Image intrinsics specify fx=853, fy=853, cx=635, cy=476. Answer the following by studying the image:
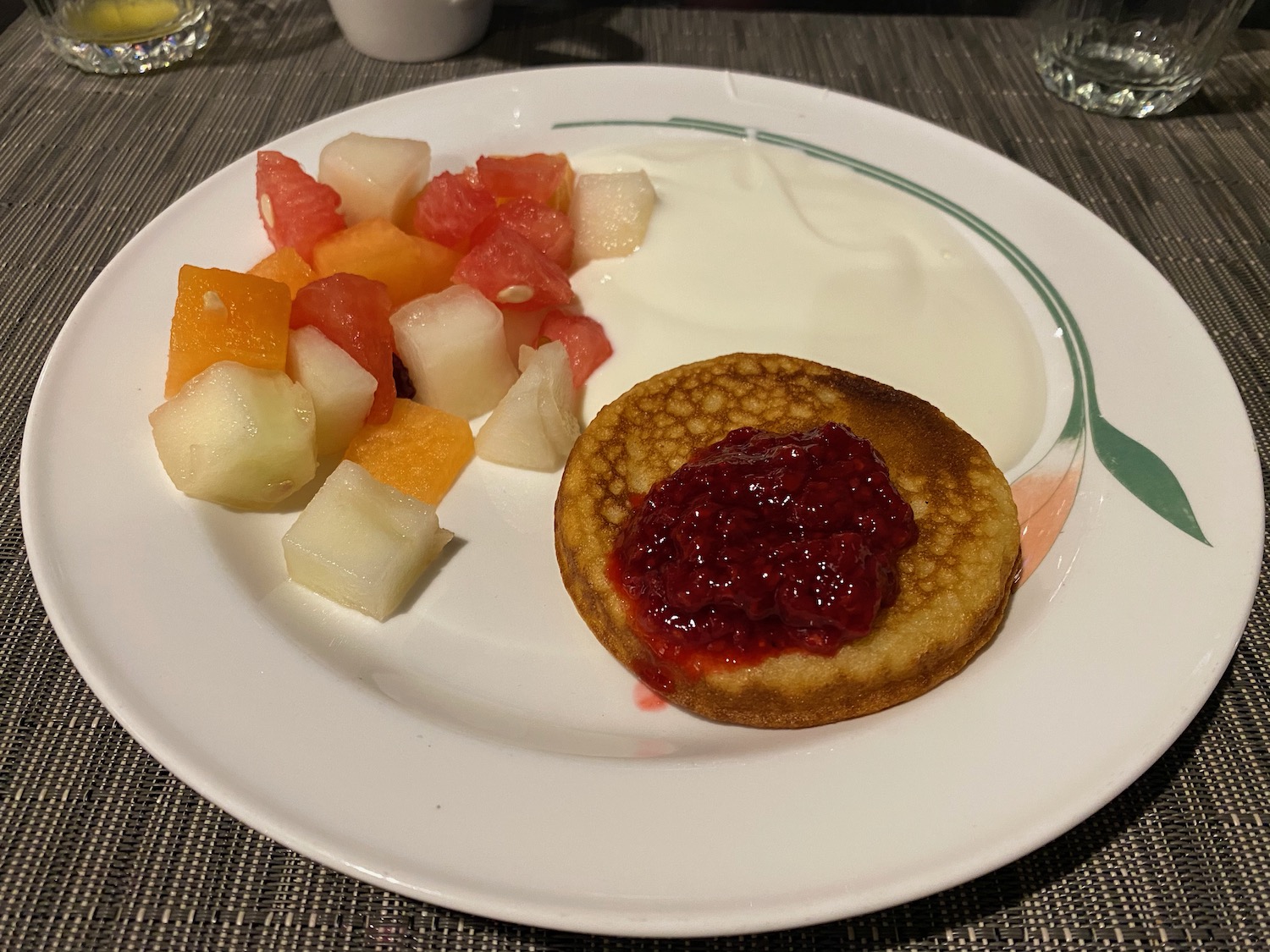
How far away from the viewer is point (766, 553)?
1553 mm

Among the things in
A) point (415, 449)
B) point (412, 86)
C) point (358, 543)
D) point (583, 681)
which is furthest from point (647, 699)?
point (412, 86)

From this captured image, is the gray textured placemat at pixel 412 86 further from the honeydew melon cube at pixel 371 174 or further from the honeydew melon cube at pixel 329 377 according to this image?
the honeydew melon cube at pixel 371 174

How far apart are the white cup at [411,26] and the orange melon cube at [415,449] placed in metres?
2.10

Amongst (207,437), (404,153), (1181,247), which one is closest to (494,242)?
(404,153)

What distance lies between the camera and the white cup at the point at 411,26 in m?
3.36

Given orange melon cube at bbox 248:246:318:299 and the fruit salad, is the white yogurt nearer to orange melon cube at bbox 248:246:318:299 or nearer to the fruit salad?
the fruit salad

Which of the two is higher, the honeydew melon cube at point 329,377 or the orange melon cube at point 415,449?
the honeydew melon cube at point 329,377

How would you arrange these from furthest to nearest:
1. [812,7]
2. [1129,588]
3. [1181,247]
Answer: [812,7] → [1181,247] → [1129,588]

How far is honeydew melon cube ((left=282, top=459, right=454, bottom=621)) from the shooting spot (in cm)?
174

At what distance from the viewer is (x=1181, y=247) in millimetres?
2830

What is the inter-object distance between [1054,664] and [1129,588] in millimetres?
249

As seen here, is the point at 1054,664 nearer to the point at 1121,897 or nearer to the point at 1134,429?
the point at 1121,897

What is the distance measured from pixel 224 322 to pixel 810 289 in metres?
1.53

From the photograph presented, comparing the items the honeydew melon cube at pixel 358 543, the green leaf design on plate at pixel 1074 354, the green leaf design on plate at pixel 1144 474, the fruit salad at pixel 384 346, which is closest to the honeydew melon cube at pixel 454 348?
the fruit salad at pixel 384 346
